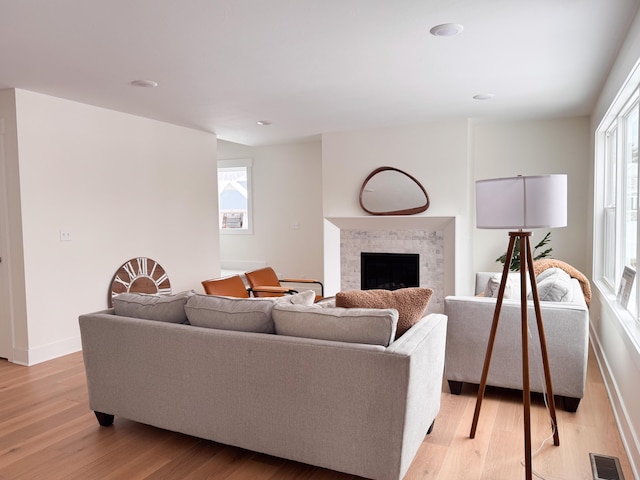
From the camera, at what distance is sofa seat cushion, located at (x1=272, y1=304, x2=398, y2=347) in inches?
86.6

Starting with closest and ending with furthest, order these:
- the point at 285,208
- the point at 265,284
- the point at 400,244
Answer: the point at 265,284
the point at 400,244
the point at 285,208

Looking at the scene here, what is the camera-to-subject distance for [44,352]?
13.8 ft

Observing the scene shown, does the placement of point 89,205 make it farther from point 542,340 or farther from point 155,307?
point 542,340

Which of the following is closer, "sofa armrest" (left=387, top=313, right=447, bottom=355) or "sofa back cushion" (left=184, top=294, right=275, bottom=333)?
"sofa armrest" (left=387, top=313, right=447, bottom=355)

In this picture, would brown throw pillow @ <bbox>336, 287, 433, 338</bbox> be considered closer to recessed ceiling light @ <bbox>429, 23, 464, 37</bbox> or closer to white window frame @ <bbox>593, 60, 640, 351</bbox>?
white window frame @ <bbox>593, 60, 640, 351</bbox>

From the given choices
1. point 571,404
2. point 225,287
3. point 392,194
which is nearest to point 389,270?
point 392,194

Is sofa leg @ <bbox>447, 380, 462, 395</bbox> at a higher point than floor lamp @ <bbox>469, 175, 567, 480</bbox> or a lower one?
lower

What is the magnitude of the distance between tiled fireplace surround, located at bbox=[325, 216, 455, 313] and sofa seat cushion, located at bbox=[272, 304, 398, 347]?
11.9 feet

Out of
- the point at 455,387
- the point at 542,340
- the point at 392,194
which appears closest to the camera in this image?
the point at 542,340

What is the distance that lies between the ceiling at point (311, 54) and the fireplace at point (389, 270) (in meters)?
1.95

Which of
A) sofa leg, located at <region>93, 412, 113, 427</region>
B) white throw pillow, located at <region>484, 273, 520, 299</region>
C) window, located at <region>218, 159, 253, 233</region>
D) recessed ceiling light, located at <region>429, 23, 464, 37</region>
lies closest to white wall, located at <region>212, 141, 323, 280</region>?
window, located at <region>218, 159, 253, 233</region>

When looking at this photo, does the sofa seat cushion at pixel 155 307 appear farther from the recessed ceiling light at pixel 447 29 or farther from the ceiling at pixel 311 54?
the recessed ceiling light at pixel 447 29

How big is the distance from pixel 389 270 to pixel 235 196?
3.04 m

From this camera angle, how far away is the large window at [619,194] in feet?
10.5
